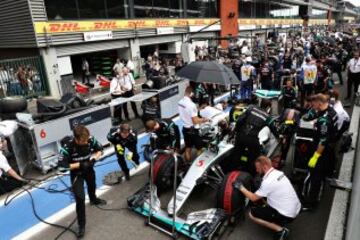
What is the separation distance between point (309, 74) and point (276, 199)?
7.73 metres

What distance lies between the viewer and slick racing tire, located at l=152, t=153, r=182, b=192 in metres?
5.44

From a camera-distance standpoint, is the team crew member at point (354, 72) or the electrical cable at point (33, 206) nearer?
the electrical cable at point (33, 206)

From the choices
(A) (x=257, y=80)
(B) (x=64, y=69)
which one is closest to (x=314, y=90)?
(A) (x=257, y=80)

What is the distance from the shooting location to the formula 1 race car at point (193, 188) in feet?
14.5

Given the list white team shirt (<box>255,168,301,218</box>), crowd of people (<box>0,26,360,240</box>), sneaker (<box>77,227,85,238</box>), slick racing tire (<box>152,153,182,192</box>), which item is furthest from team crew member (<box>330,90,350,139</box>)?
sneaker (<box>77,227,85,238</box>)

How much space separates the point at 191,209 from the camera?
204 inches

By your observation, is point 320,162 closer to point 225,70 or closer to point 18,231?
point 225,70

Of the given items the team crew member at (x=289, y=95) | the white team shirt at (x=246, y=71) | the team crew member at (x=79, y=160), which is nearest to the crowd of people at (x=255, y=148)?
the team crew member at (x=79, y=160)

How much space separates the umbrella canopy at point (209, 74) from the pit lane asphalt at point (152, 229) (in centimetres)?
229

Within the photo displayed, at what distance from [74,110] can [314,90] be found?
8758 mm

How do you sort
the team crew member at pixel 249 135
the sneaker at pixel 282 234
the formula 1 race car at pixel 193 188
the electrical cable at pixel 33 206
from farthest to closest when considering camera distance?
the team crew member at pixel 249 135 < the electrical cable at pixel 33 206 < the formula 1 race car at pixel 193 188 < the sneaker at pixel 282 234

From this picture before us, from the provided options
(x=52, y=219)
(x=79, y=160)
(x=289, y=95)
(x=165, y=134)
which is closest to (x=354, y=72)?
(x=289, y=95)

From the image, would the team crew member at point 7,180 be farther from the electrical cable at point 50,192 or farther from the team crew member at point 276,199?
the team crew member at point 276,199

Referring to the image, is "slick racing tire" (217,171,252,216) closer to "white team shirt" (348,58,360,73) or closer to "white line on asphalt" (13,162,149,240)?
"white line on asphalt" (13,162,149,240)
